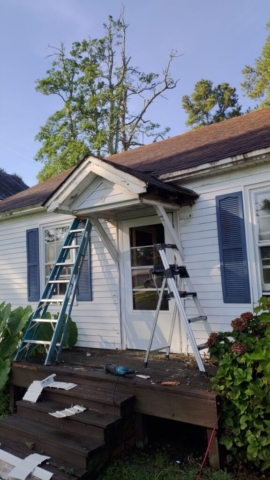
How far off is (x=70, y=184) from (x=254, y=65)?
950 inches

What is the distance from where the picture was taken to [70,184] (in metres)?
4.79

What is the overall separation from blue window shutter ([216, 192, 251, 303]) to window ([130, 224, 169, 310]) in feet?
3.27

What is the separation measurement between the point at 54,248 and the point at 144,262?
2.21m

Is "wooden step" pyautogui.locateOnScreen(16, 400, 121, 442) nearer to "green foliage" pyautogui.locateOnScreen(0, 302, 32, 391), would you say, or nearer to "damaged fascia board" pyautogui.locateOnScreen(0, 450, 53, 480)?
"damaged fascia board" pyautogui.locateOnScreen(0, 450, 53, 480)

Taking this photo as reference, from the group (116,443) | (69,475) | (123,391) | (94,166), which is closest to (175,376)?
(123,391)

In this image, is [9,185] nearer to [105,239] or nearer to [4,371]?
[105,239]

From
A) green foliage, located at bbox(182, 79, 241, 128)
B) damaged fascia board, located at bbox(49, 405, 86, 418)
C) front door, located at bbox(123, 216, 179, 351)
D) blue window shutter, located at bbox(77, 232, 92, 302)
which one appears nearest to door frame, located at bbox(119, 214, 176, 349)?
front door, located at bbox(123, 216, 179, 351)

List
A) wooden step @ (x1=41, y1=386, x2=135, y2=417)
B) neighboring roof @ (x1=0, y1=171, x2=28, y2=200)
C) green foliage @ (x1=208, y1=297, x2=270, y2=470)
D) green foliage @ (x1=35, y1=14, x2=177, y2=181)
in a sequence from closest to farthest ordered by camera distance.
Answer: green foliage @ (x1=208, y1=297, x2=270, y2=470), wooden step @ (x1=41, y1=386, x2=135, y2=417), neighboring roof @ (x1=0, y1=171, x2=28, y2=200), green foliage @ (x1=35, y1=14, x2=177, y2=181)

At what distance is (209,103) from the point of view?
87.5 feet

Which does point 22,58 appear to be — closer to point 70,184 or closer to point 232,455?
point 70,184

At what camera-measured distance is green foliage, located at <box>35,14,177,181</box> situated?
2258 cm

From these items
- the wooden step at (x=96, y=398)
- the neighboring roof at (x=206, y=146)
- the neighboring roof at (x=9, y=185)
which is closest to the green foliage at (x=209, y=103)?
the neighboring roof at (x=9, y=185)

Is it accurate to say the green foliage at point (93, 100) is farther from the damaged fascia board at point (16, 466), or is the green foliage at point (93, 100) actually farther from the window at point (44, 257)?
the damaged fascia board at point (16, 466)

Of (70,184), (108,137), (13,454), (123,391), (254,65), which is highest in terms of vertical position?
(254,65)
